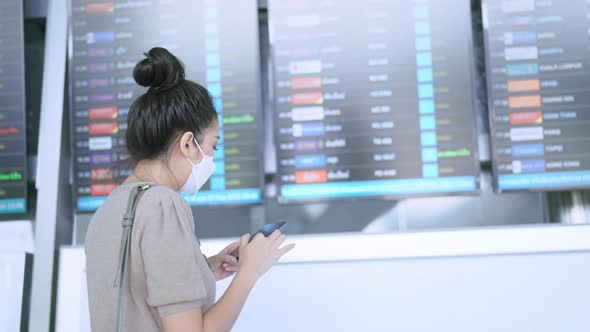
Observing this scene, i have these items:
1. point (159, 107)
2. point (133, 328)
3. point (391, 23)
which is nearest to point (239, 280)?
point (133, 328)

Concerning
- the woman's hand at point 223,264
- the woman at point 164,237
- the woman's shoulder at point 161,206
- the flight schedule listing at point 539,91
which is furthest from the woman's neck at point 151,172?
the flight schedule listing at point 539,91

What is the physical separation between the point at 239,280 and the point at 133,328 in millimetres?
236

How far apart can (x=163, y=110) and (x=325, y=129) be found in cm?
98

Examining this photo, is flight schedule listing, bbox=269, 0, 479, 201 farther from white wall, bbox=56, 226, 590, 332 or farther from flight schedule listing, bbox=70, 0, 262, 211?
white wall, bbox=56, 226, 590, 332

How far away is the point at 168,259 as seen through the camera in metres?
1.07

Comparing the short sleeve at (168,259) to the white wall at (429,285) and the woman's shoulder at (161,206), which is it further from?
the white wall at (429,285)

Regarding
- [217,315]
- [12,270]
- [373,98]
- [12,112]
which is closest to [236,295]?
[217,315]

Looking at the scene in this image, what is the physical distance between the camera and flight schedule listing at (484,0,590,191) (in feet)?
6.65

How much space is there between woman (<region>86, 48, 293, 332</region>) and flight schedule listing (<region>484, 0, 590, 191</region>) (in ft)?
3.78

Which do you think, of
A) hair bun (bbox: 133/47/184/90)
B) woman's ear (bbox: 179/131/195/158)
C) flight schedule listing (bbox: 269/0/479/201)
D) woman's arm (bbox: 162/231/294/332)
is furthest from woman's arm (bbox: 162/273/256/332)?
Answer: flight schedule listing (bbox: 269/0/479/201)

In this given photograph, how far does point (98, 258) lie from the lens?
45.1 inches

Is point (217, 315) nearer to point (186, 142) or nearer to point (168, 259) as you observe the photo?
point (168, 259)

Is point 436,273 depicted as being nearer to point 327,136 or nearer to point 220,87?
point 327,136

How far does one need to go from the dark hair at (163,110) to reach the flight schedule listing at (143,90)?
84 cm
